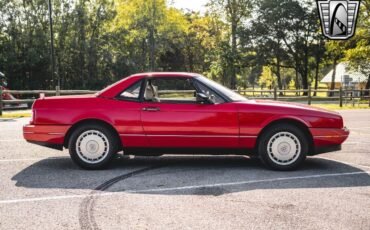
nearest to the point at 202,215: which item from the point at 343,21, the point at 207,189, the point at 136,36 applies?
the point at 207,189

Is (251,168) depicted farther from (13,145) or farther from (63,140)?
(13,145)

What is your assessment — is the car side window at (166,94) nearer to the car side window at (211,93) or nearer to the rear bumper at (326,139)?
the car side window at (211,93)

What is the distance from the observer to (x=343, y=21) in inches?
993

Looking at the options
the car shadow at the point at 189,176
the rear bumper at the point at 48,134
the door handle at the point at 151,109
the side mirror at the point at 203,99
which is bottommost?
the car shadow at the point at 189,176

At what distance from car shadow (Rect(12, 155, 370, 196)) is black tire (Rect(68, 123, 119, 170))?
0.39 feet

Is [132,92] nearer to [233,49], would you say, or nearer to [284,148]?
[284,148]

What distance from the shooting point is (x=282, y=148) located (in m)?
5.71

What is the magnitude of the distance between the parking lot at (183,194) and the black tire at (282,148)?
0.49 ft

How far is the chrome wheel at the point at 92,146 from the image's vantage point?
18.9 ft

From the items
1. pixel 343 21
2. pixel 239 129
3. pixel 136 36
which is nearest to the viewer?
pixel 239 129

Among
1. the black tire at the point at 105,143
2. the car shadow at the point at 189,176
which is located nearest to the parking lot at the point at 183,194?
the car shadow at the point at 189,176

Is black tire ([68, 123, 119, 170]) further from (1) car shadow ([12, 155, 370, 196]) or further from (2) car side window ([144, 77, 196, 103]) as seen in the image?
(2) car side window ([144, 77, 196, 103])

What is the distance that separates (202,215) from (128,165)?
267cm

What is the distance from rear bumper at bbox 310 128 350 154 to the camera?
5707mm
